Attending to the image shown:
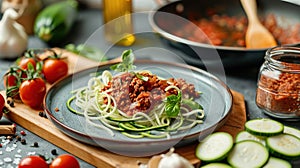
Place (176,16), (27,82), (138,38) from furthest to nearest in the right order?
(138,38) < (176,16) < (27,82)

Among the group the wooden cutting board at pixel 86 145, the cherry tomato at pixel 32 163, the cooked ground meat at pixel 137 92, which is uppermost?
the cooked ground meat at pixel 137 92

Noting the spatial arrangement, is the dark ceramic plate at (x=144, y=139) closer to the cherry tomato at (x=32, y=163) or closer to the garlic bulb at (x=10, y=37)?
the cherry tomato at (x=32, y=163)

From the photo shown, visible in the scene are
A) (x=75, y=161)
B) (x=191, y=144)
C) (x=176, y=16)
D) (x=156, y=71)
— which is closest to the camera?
(x=75, y=161)

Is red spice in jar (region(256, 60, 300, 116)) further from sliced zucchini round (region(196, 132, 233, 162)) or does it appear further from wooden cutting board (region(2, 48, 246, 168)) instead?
sliced zucchini round (region(196, 132, 233, 162))

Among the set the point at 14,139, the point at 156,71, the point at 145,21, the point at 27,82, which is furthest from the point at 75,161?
the point at 145,21

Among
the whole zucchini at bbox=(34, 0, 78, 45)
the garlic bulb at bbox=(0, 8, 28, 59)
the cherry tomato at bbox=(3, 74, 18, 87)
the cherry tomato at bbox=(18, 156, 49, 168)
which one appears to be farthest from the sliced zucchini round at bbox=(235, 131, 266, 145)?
the whole zucchini at bbox=(34, 0, 78, 45)

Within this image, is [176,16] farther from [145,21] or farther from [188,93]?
[188,93]

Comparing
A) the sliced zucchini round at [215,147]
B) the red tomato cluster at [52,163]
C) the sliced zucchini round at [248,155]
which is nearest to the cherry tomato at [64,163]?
the red tomato cluster at [52,163]

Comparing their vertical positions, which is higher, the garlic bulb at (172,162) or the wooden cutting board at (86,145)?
the garlic bulb at (172,162)
